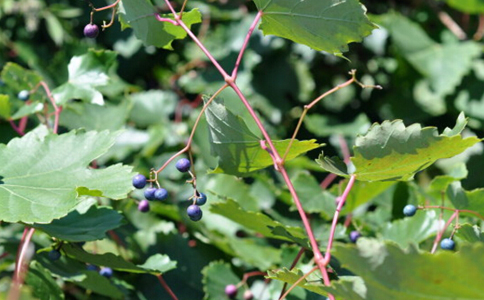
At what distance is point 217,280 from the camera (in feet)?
4.95

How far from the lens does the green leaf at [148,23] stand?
1162mm

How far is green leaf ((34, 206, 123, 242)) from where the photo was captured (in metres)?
1.15

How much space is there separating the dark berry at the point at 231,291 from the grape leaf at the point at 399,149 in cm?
50

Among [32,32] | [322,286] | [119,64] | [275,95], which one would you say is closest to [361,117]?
[275,95]

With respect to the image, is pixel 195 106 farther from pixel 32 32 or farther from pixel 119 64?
pixel 32 32

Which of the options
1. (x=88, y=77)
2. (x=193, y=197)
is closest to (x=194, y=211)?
(x=193, y=197)

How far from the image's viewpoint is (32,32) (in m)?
2.54

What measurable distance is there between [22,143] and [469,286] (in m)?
0.80

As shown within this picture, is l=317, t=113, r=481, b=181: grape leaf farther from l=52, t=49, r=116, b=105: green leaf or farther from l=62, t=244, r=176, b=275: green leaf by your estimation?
l=52, t=49, r=116, b=105: green leaf

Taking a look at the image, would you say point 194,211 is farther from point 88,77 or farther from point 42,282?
point 88,77

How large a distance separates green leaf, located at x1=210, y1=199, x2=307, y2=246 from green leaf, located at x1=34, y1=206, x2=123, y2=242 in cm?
19

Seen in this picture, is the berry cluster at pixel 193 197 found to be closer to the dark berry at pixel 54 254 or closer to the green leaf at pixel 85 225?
the green leaf at pixel 85 225

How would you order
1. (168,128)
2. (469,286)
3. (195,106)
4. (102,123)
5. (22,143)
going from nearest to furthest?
(469,286), (22,143), (102,123), (168,128), (195,106)

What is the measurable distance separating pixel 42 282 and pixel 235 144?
17.6 inches
